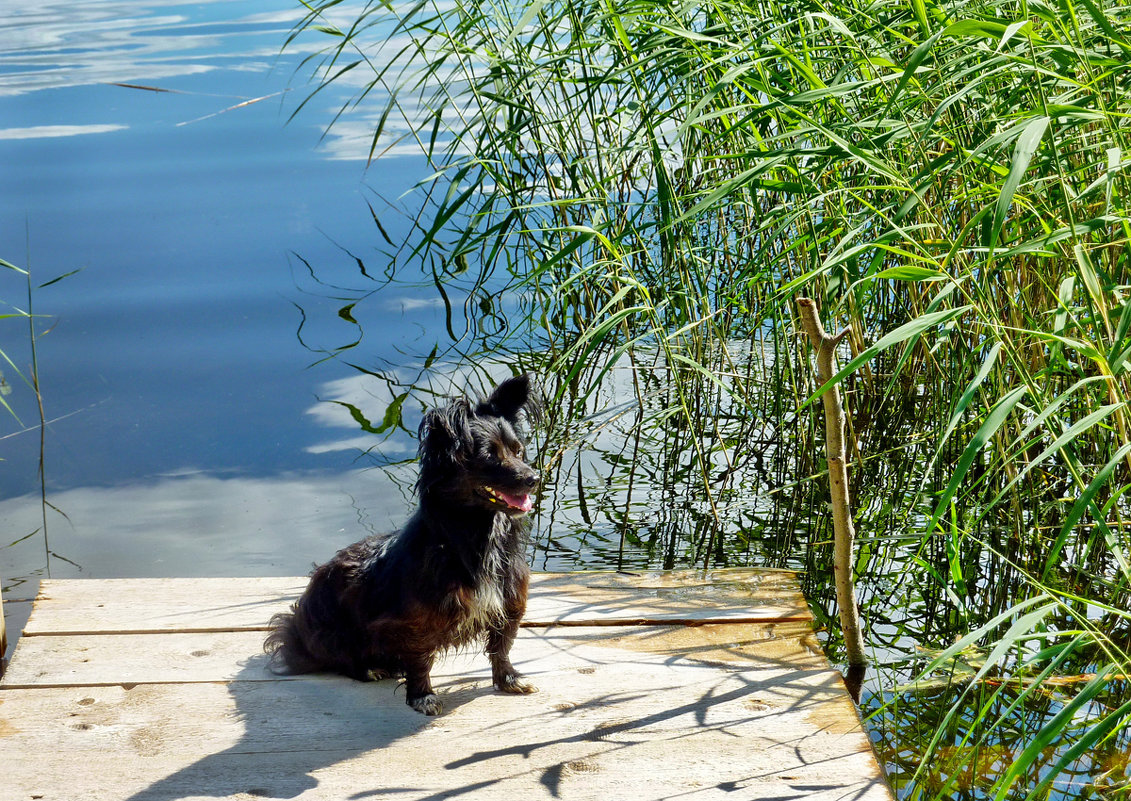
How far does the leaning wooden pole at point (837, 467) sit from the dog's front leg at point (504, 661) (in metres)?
0.89

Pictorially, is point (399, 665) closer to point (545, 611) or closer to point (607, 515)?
point (545, 611)

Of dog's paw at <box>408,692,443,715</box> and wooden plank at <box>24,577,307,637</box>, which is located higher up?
wooden plank at <box>24,577,307,637</box>

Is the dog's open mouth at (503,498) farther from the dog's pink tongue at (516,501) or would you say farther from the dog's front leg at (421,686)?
the dog's front leg at (421,686)

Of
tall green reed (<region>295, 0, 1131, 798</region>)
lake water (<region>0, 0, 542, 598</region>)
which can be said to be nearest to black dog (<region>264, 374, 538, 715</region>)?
tall green reed (<region>295, 0, 1131, 798</region>)

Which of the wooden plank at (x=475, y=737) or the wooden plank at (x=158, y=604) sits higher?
the wooden plank at (x=158, y=604)

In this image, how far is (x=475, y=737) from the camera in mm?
2533

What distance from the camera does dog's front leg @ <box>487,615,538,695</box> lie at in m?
2.71

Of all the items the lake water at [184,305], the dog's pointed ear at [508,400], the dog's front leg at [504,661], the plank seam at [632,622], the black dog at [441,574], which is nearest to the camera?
the black dog at [441,574]

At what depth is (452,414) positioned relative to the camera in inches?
96.5

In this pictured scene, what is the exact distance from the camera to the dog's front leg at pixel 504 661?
106 inches

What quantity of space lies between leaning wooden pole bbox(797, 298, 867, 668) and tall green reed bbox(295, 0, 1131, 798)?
158mm

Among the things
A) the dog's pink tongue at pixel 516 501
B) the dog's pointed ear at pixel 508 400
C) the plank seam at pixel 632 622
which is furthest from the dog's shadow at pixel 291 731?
the dog's pointed ear at pixel 508 400

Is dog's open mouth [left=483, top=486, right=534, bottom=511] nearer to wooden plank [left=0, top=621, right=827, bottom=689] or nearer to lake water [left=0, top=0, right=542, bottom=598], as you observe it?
wooden plank [left=0, top=621, right=827, bottom=689]

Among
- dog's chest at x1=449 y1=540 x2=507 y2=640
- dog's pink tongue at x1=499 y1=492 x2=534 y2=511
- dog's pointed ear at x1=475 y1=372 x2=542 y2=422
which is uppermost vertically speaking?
dog's pointed ear at x1=475 y1=372 x2=542 y2=422
